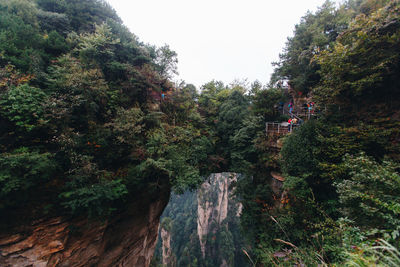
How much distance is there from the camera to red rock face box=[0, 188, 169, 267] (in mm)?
3865

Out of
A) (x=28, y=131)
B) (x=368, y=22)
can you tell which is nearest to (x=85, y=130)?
(x=28, y=131)

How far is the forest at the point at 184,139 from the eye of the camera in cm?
347

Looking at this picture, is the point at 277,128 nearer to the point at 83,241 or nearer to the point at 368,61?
the point at 368,61

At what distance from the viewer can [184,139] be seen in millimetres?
7598

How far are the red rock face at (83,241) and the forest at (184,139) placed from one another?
1.47ft

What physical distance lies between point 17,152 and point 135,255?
7.09 m

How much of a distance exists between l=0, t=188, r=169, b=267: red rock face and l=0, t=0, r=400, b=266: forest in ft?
1.47

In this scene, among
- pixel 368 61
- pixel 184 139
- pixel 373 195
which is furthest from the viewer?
pixel 184 139

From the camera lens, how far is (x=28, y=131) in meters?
4.02

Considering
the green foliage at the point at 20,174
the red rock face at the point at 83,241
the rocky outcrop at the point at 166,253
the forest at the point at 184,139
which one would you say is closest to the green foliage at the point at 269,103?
the forest at the point at 184,139

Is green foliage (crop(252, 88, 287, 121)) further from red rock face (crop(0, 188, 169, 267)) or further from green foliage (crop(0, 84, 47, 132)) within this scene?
green foliage (crop(0, 84, 47, 132))

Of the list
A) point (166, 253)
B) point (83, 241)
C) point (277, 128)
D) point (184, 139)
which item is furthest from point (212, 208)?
point (83, 241)

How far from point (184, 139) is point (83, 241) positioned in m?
5.59

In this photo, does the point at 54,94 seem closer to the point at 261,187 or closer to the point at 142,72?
the point at 142,72
